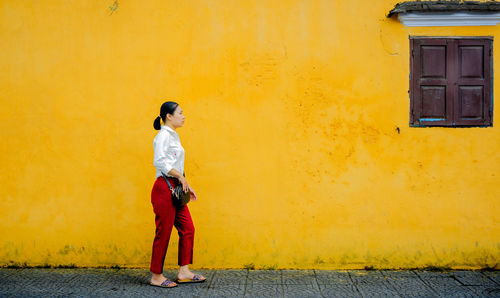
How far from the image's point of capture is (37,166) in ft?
16.4

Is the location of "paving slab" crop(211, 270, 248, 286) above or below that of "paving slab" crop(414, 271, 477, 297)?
above

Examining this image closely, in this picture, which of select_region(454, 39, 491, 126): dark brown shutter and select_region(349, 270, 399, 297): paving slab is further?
select_region(454, 39, 491, 126): dark brown shutter

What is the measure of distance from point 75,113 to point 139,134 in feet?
2.46

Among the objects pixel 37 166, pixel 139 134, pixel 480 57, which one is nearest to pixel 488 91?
pixel 480 57

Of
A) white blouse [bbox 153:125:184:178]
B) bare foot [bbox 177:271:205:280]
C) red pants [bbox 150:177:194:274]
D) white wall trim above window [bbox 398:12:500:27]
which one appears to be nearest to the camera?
white blouse [bbox 153:125:184:178]

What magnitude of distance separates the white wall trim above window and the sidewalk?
8.60ft

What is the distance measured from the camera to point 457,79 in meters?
4.81

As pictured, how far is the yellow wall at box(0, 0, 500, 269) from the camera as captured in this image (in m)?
4.83

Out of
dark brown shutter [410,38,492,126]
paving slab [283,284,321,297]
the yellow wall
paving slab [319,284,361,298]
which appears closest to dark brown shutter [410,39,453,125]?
dark brown shutter [410,38,492,126]

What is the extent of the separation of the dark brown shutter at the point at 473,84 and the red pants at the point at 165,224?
3035 mm

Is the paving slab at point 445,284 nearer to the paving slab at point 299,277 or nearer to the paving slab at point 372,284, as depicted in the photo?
the paving slab at point 372,284

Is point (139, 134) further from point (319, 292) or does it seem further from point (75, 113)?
point (319, 292)

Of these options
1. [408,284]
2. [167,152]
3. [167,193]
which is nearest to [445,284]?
[408,284]

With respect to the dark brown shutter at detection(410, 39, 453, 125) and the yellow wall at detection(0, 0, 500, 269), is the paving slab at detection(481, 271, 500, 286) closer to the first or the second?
the yellow wall at detection(0, 0, 500, 269)
